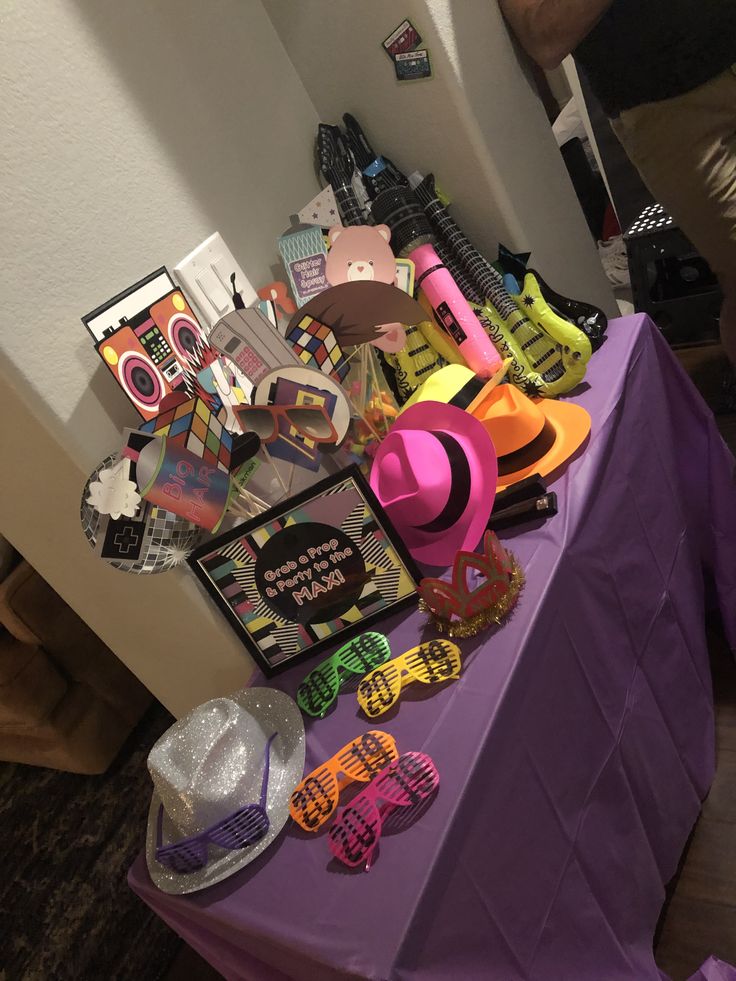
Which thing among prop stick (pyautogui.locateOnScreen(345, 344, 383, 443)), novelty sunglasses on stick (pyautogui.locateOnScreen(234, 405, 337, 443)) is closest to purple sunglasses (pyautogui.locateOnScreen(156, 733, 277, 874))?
novelty sunglasses on stick (pyautogui.locateOnScreen(234, 405, 337, 443))

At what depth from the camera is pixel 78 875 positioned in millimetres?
2080

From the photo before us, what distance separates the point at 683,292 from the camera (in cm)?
254

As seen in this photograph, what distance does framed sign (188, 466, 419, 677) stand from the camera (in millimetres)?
1134

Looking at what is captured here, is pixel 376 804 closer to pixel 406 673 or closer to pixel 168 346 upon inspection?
pixel 406 673

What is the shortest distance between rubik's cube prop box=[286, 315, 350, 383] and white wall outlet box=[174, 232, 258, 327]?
0.56ft

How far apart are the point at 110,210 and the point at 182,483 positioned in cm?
48

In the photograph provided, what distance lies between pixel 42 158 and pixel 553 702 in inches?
41.9

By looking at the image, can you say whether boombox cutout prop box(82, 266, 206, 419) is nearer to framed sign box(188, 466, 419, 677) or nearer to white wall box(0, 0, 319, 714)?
white wall box(0, 0, 319, 714)

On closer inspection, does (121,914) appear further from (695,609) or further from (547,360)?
(547,360)

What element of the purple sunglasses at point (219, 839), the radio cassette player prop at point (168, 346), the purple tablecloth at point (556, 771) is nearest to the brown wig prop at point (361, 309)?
the radio cassette player prop at point (168, 346)

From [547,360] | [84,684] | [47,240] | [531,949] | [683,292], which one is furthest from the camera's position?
[683,292]

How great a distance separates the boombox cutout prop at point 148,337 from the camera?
1132mm

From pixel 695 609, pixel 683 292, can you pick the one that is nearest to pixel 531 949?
pixel 695 609

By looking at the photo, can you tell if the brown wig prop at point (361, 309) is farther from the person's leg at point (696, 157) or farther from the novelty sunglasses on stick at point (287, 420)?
the person's leg at point (696, 157)
